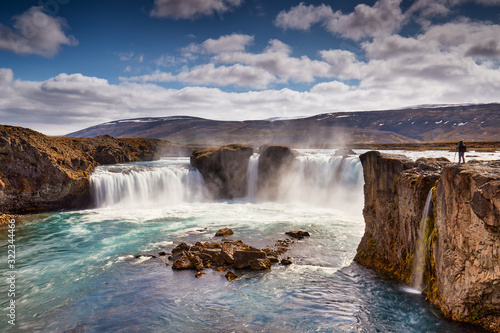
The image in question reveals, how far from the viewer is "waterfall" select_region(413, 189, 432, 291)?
11828 mm

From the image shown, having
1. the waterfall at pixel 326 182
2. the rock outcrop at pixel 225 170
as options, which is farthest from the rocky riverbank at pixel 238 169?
the waterfall at pixel 326 182

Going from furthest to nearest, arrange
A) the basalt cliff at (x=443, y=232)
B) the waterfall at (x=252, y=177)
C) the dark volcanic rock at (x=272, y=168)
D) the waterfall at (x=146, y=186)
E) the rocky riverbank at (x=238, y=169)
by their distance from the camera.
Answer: the waterfall at (x=252, y=177) → the rocky riverbank at (x=238, y=169) → the dark volcanic rock at (x=272, y=168) → the waterfall at (x=146, y=186) → the basalt cliff at (x=443, y=232)

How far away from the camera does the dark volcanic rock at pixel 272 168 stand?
4069 cm

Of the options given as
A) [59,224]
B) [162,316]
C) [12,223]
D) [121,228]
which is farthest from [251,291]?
[12,223]

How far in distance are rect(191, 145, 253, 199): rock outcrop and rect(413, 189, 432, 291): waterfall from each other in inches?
1199

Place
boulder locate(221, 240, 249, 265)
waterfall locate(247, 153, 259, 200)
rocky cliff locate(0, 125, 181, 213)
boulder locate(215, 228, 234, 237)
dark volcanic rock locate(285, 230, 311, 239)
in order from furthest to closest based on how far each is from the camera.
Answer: waterfall locate(247, 153, 259, 200) < rocky cliff locate(0, 125, 181, 213) < boulder locate(215, 228, 234, 237) < dark volcanic rock locate(285, 230, 311, 239) < boulder locate(221, 240, 249, 265)

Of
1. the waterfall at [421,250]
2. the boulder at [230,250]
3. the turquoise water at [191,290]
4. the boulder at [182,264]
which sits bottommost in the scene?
the turquoise water at [191,290]

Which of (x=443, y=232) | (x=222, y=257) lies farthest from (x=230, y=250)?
(x=443, y=232)

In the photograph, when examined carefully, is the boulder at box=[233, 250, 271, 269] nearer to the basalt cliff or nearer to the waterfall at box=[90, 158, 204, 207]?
the basalt cliff

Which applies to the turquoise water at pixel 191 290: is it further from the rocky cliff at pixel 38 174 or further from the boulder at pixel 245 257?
the rocky cliff at pixel 38 174

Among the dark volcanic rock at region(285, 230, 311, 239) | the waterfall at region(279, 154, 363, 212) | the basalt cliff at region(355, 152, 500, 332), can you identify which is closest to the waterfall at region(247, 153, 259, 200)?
the waterfall at region(279, 154, 363, 212)

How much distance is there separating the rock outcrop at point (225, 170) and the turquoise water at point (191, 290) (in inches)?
659

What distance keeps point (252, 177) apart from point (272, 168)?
3.23 meters

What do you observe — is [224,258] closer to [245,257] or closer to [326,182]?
[245,257]
